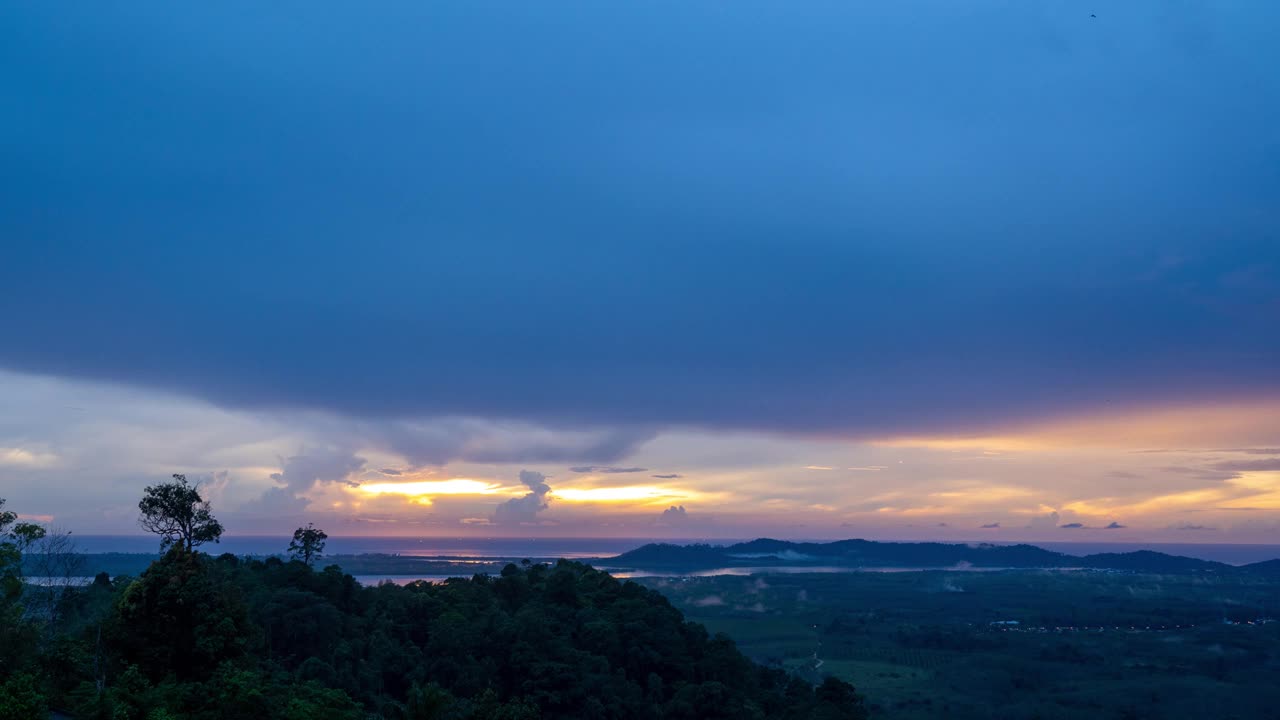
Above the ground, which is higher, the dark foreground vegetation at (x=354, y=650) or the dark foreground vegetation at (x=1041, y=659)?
the dark foreground vegetation at (x=354, y=650)

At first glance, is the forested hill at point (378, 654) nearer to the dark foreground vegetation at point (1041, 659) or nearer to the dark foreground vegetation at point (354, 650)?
the dark foreground vegetation at point (354, 650)

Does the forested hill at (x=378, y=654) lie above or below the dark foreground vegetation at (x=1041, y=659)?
above

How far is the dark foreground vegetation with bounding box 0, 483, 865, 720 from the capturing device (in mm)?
27188

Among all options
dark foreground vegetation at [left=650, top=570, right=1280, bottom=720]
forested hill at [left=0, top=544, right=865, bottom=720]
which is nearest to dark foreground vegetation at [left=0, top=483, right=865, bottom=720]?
forested hill at [left=0, top=544, right=865, bottom=720]

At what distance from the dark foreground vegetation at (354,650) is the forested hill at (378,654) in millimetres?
89

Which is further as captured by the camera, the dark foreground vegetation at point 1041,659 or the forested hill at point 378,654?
the dark foreground vegetation at point 1041,659

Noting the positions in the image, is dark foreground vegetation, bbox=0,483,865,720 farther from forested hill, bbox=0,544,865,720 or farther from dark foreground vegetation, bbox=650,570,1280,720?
dark foreground vegetation, bbox=650,570,1280,720

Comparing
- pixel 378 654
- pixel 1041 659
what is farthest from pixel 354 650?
pixel 1041 659

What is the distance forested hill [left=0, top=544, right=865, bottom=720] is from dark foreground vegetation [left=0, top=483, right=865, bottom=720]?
0.09 meters

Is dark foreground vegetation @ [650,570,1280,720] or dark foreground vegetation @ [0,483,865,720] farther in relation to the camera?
dark foreground vegetation @ [650,570,1280,720]

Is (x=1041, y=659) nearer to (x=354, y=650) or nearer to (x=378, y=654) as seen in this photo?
(x=378, y=654)

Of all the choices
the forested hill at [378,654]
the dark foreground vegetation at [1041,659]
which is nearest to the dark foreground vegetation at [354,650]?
the forested hill at [378,654]

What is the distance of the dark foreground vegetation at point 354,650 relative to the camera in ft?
89.2

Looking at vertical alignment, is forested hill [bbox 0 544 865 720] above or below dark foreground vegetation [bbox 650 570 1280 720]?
above
